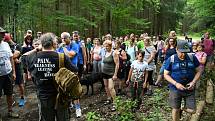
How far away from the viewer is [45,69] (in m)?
5.66

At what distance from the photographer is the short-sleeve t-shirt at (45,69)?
5.62 meters

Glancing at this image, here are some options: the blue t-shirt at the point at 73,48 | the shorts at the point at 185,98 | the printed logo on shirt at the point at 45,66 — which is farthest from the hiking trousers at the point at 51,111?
the blue t-shirt at the point at 73,48

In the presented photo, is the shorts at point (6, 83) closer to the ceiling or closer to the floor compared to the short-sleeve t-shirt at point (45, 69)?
closer to the floor

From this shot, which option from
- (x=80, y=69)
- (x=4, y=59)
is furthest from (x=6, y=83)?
(x=80, y=69)

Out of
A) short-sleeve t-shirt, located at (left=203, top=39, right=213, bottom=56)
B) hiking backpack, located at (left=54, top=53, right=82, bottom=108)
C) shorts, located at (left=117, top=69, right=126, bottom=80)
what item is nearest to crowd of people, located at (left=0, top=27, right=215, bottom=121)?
hiking backpack, located at (left=54, top=53, right=82, bottom=108)

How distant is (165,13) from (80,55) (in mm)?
36006

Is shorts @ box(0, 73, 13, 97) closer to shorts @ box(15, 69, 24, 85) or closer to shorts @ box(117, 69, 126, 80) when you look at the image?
shorts @ box(15, 69, 24, 85)

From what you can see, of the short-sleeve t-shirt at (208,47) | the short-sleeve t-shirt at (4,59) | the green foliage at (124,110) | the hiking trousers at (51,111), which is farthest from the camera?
the short-sleeve t-shirt at (208,47)

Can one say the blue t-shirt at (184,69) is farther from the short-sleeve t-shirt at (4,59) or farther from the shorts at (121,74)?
A: the shorts at (121,74)

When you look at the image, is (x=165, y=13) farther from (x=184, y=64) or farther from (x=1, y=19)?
(x=184, y=64)

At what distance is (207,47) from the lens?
575 inches

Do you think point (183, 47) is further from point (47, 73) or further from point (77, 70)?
point (47, 73)

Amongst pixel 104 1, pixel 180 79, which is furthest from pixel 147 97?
pixel 104 1

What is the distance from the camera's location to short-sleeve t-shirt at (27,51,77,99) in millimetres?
5621
